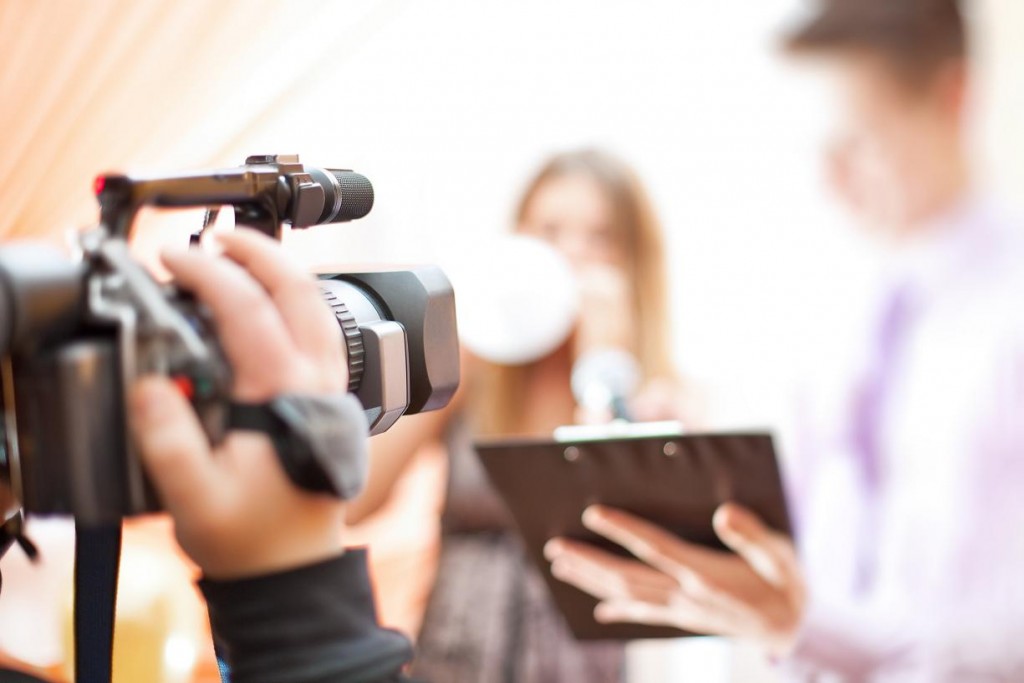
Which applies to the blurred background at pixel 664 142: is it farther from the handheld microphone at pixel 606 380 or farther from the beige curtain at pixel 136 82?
the beige curtain at pixel 136 82

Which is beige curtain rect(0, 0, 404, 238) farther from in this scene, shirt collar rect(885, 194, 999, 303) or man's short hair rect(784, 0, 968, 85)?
shirt collar rect(885, 194, 999, 303)

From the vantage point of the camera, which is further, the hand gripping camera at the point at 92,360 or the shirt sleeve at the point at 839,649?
the shirt sleeve at the point at 839,649

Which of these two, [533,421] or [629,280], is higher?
[629,280]

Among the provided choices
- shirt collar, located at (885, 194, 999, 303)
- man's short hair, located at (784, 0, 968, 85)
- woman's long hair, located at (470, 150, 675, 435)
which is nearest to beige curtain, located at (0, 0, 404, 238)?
woman's long hair, located at (470, 150, 675, 435)

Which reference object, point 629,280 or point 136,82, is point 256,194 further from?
point 629,280

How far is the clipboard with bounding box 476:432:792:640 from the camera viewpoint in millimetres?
945

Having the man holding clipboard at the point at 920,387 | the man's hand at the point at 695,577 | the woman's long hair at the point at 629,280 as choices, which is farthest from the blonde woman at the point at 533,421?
the man's hand at the point at 695,577

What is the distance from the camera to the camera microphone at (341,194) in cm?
52

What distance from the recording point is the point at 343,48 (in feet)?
4.47

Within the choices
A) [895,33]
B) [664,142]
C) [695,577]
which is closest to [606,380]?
[664,142]

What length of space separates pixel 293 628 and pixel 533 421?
5.15 feet

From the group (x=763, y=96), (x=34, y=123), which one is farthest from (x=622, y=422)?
(x=763, y=96)

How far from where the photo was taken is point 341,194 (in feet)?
1.77

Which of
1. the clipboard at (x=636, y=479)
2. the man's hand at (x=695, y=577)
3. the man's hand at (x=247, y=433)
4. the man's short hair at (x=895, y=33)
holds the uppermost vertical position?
the man's short hair at (x=895, y=33)
